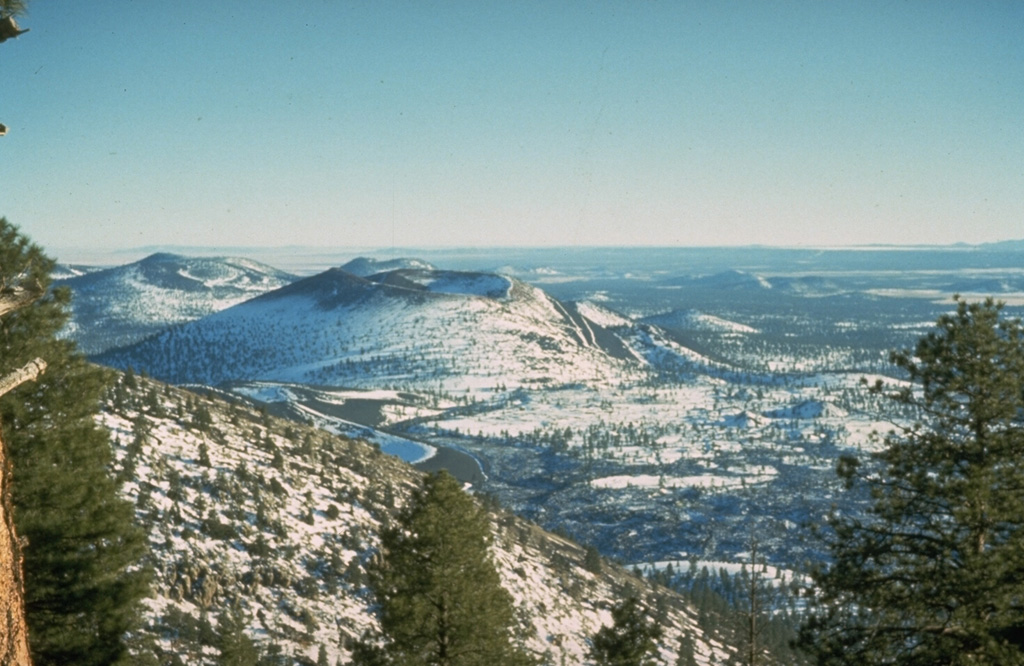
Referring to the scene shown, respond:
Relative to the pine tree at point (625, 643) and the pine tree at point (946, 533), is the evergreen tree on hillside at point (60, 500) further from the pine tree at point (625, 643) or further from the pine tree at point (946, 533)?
the pine tree at point (625, 643)

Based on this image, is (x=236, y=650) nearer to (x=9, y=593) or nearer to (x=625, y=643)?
(x=625, y=643)

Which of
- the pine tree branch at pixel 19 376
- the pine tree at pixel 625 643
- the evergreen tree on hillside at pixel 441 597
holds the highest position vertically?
the pine tree branch at pixel 19 376

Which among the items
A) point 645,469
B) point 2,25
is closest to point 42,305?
point 2,25

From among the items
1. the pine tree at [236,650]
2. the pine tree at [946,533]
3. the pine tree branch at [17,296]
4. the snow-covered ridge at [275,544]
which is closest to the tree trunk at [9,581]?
the pine tree branch at [17,296]

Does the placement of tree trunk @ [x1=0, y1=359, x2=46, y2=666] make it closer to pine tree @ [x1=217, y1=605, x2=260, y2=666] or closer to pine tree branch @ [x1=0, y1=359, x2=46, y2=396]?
pine tree branch @ [x1=0, y1=359, x2=46, y2=396]

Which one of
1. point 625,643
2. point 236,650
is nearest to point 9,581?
point 236,650

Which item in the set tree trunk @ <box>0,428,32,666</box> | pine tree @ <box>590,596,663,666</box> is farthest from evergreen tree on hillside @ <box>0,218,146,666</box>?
pine tree @ <box>590,596,663,666</box>
